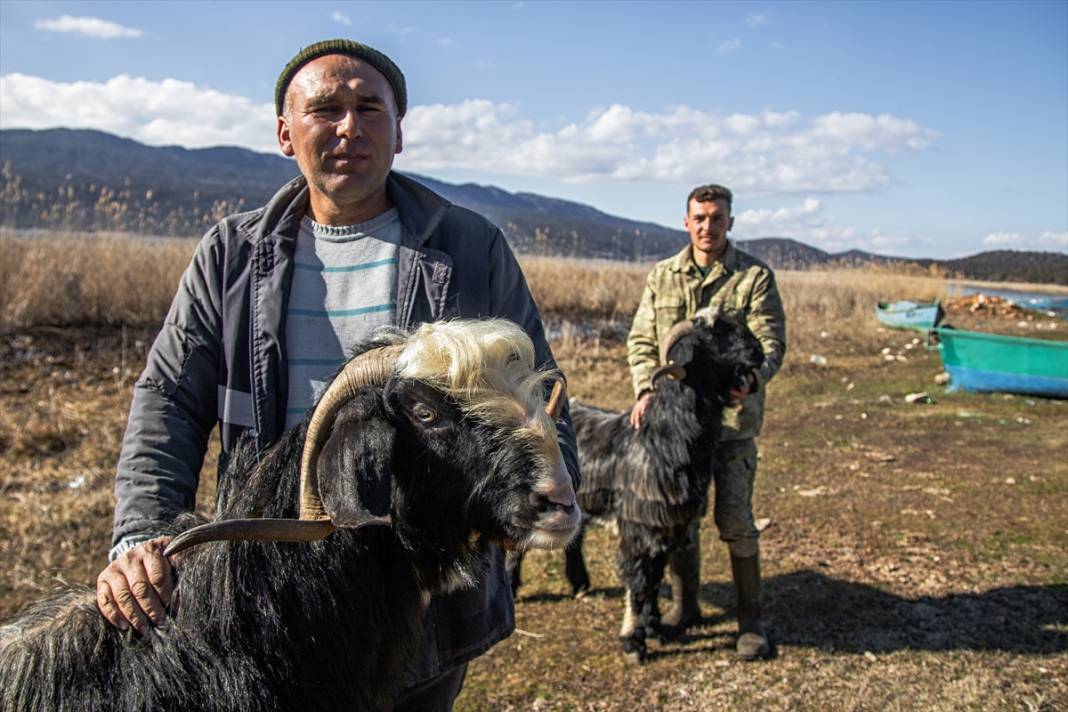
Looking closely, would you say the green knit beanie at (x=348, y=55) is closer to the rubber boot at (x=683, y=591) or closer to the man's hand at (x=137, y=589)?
the man's hand at (x=137, y=589)

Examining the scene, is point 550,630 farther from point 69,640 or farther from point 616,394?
point 616,394

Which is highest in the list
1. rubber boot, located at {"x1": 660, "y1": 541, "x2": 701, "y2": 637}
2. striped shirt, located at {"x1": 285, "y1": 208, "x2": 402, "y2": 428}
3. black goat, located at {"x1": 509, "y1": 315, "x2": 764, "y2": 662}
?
striped shirt, located at {"x1": 285, "y1": 208, "x2": 402, "y2": 428}

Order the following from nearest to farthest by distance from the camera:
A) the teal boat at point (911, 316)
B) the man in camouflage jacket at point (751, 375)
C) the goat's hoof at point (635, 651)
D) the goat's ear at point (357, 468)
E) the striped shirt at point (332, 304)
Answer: the goat's ear at point (357, 468), the striped shirt at point (332, 304), the goat's hoof at point (635, 651), the man in camouflage jacket at point (751, 375), the teal boat at point (911, 316)

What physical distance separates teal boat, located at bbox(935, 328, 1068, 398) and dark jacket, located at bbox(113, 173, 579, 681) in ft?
38.2

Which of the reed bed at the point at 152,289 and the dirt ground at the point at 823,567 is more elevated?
the reed bed at the point at 152,289

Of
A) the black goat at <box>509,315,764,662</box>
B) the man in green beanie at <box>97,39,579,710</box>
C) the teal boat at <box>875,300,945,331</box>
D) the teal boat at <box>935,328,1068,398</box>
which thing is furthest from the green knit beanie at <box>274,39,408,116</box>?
the teal boat at <box>875,300,945,331</box>

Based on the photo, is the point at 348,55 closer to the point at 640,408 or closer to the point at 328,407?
the point at 328,407

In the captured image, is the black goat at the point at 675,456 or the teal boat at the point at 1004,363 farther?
the teal boat at the point at 1004,363

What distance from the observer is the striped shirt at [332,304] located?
97.0 inches

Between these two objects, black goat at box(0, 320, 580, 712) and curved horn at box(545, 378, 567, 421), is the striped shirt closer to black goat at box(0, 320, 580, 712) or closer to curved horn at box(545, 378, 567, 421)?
black goat at box(0, 320, 580, 712)

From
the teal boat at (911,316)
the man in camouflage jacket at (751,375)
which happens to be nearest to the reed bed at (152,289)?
the teal boat at (911,316)

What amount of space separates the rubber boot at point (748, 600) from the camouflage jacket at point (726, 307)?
2.76 ft

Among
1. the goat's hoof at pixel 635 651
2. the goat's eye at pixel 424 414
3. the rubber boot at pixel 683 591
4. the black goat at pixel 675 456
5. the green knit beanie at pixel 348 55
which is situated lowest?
the goat's hoof at pixel 635 651

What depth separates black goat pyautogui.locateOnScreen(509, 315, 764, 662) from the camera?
5.21 m
